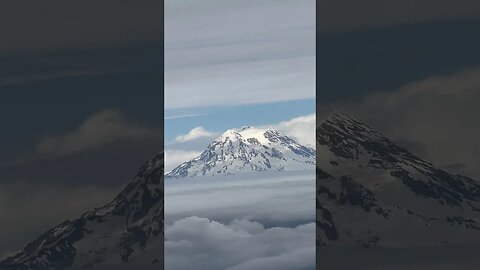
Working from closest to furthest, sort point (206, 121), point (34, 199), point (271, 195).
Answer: point (34, 199) < point (271, 195) < point (206, 121)

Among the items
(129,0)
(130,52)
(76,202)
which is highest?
(129,0)

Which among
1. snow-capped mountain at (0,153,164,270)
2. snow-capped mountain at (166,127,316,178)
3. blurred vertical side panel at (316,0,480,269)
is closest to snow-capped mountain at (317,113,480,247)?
blurred vertical side panel at (316,0,480,269)

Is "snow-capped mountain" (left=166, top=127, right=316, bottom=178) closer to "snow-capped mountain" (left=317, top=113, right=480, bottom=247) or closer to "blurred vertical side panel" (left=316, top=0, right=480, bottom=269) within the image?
"snow-capped mountain" (left=317, top=113, right=480, bottom=247)

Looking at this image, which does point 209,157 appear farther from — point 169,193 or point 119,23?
point 119,23

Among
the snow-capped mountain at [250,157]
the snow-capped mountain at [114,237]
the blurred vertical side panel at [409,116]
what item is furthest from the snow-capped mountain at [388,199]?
the snow-capped mountain at [250,157]

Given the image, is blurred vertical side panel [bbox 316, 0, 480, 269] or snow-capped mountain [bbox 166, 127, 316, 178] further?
snow-capped mountain [bbox 166, 127, 316, 178]

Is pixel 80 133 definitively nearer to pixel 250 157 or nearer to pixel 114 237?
pixel 114 237

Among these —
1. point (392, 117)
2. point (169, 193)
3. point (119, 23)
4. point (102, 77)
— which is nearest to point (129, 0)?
point (119, 23)

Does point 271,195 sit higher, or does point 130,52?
point 130,52
